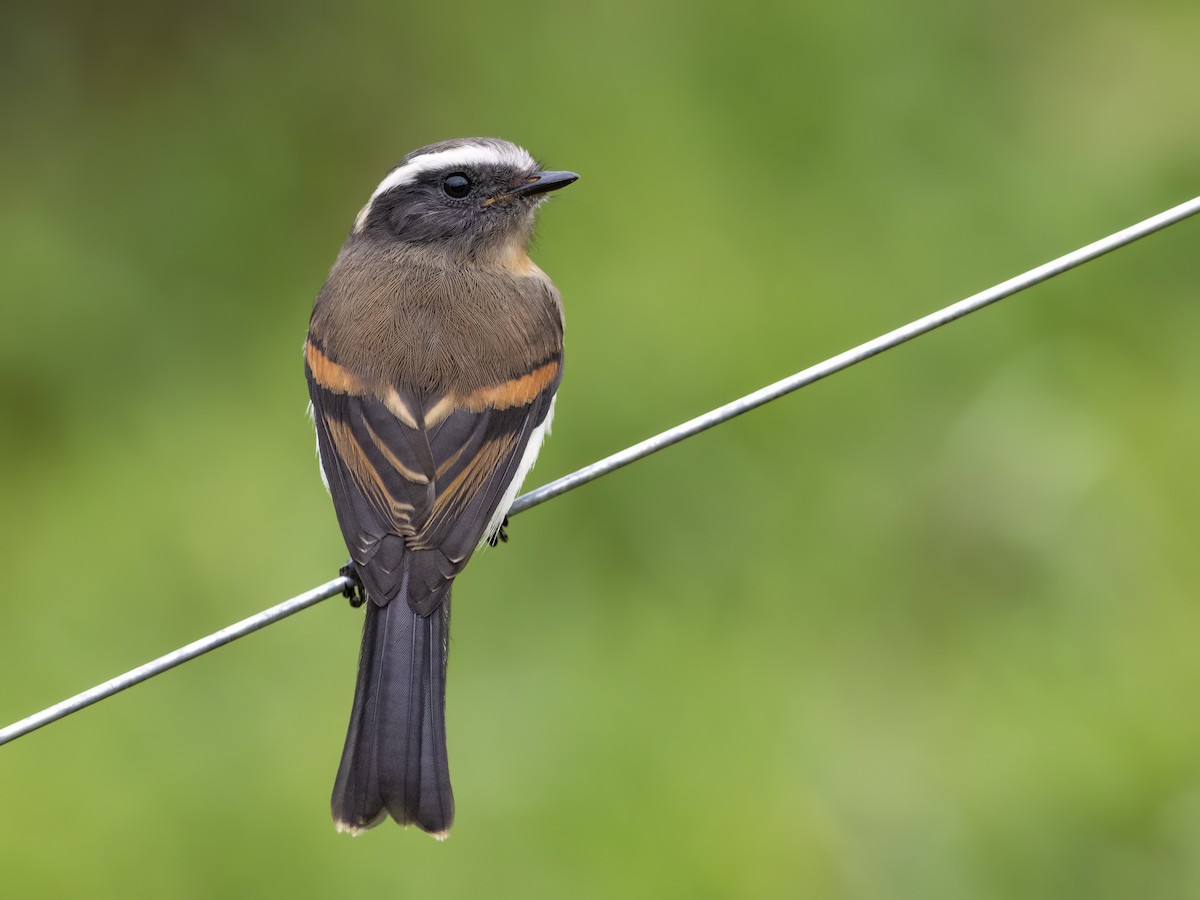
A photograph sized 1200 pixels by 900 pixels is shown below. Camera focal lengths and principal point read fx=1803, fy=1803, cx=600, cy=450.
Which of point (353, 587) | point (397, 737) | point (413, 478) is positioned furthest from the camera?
point (353, 587)

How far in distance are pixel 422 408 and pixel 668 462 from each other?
3.03 m

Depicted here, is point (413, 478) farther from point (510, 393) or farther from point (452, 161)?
point (452, 161)

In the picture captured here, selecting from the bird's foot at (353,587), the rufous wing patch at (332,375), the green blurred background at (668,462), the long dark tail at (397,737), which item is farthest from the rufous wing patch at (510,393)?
the green blurred background at (668,462)

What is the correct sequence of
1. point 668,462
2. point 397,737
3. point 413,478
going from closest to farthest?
point 397,737 < point 413,478 < point 668,462

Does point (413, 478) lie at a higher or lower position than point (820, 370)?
lower

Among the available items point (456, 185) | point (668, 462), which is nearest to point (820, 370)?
point (456, 185)

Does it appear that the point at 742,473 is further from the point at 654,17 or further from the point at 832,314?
the point at 654,17

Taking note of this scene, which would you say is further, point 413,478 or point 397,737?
point 413,478

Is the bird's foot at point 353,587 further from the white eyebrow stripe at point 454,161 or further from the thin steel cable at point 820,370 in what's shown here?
the white eyebrow stripe at point 454,161

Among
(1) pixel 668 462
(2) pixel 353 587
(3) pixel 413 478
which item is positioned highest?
Answer: (3) pixel 413 478

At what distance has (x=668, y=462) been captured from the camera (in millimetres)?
7957

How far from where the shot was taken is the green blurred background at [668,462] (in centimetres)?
→ 660

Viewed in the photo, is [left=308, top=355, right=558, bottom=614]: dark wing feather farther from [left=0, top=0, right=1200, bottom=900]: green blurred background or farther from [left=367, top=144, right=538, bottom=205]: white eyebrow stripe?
[left=0, top=0, right=1200, bottom=900]: green blurred background

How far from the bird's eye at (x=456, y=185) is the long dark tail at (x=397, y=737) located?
177 cm
